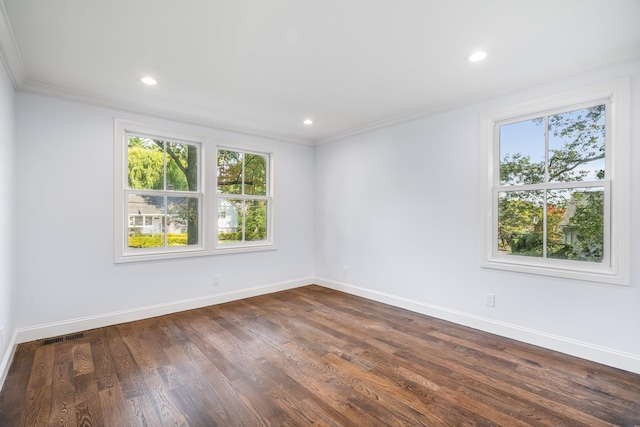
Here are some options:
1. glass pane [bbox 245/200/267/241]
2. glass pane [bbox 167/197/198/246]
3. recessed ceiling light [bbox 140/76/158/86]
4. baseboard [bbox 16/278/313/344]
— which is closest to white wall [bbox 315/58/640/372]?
glass pane [bbox 245/200/267/241]

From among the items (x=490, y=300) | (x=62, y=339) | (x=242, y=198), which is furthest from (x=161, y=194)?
(x=490, y=300)

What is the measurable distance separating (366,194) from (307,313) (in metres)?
1.86

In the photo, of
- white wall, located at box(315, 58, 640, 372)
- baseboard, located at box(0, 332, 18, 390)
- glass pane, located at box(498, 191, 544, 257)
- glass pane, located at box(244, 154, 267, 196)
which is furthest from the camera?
glass pane, located at box(244, 154, 267, 196)

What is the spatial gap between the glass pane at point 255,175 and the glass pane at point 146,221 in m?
1.25

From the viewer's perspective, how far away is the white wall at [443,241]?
8.29ft

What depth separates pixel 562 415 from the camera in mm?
1883

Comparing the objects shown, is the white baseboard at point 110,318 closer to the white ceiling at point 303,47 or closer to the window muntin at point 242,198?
the window muntin at point 242,198

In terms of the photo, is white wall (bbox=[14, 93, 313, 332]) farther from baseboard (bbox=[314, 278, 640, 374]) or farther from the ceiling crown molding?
baseboard (bbox=[314, 278, 640, 374])

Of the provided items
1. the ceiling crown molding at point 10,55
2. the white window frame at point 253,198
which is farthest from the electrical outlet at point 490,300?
the ceiling crown molding at point 10,55

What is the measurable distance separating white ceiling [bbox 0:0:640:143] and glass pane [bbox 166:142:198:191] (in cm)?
62

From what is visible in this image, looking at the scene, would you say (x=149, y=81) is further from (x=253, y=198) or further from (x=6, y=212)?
(x=253, y=198)

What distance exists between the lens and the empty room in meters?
2.00

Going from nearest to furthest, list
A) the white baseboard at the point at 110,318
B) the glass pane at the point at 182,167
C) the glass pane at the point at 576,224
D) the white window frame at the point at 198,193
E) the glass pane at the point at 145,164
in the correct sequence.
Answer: the glass pane at the point at 576,224, the white baseboard at the point at 110,318, the white window frame at the point at 198,193, the glass pane at the point at 145,164, the glass pane at the point at 182,167

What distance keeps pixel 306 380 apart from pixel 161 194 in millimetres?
2806
